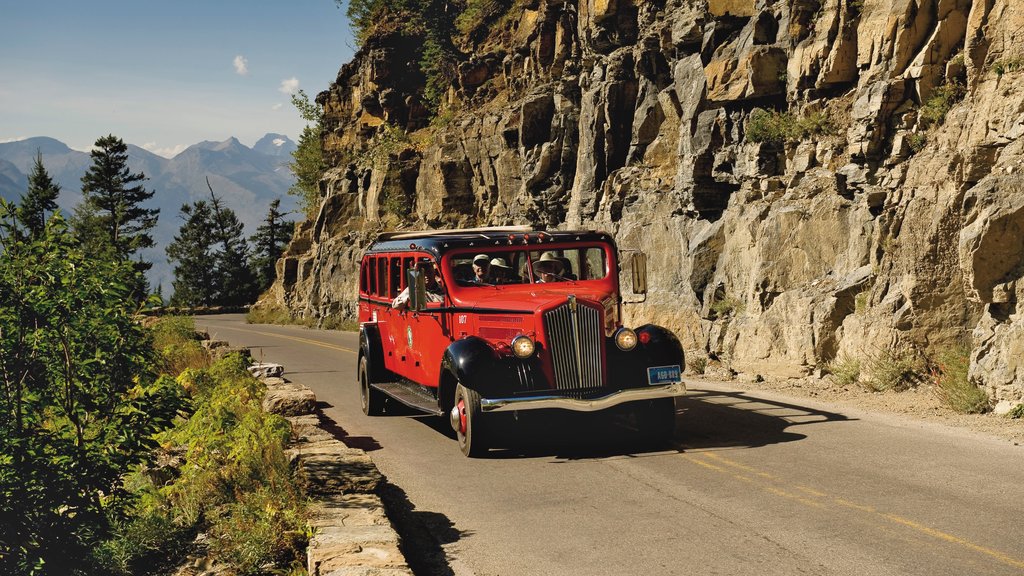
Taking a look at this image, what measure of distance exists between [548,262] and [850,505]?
18.0ft

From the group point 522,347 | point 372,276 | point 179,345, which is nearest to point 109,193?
point 179,345

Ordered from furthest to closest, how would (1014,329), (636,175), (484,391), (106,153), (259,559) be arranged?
1. (106,153)
2. (636,175)
3. (1014,329)
4. (484,391)
5. (259,559)

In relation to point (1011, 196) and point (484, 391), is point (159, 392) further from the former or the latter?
point (1011, 196)

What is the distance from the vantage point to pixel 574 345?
10578 millimetres

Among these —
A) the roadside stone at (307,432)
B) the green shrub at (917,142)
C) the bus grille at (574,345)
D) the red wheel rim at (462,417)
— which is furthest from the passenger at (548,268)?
the green shrub at (917,142)

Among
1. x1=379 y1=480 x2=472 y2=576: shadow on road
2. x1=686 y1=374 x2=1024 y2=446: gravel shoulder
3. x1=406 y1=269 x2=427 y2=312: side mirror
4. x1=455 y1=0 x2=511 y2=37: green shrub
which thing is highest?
x1=455 y1=0 x2=511 y2=37: green shrub

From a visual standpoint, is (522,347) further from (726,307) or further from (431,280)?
(726,307)

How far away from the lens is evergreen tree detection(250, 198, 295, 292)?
271 feet

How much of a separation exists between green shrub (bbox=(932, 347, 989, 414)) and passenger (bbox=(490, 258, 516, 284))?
608 centimetres

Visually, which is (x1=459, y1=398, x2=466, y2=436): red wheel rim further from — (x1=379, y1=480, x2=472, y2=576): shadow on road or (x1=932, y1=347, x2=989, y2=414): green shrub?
(x1=932, y1=347, x2=989, y2=414): green shrub

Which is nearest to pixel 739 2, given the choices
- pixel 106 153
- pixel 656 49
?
pixel 656 49

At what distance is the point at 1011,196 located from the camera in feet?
40.5

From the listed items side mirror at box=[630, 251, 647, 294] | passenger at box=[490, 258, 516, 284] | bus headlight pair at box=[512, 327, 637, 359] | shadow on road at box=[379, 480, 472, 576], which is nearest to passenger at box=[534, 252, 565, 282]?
passenger at box=[490, 258, 516, 284]

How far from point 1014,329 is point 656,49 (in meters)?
18.0
